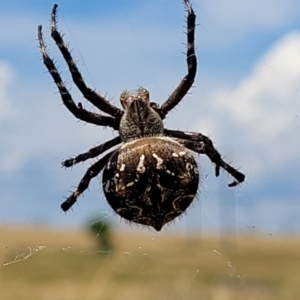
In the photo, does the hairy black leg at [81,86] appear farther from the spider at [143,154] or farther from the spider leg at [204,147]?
the spider leg at [204,147]

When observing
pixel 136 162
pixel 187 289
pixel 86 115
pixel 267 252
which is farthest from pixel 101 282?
pixel 267 252

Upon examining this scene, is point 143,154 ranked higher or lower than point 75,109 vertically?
lower

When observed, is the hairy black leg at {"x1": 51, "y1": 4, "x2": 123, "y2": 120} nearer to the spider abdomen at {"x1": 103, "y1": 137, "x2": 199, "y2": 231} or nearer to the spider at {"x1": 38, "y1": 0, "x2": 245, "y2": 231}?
the spider at {"x1": 38, "y1": 0, "x2": 245, "y2": 231}

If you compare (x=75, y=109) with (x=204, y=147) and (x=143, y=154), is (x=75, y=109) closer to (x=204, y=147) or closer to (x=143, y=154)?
(x=204, y=147)

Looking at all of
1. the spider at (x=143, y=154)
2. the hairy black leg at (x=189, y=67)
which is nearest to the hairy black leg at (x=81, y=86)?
the spider at (x=143, y=154)

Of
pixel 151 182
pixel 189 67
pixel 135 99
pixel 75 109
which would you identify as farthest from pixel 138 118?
pixel 151 182

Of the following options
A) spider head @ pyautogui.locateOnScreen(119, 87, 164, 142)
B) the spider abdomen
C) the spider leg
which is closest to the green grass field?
the spider leg
